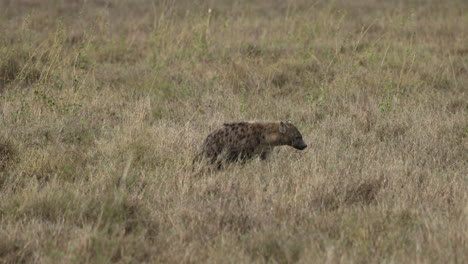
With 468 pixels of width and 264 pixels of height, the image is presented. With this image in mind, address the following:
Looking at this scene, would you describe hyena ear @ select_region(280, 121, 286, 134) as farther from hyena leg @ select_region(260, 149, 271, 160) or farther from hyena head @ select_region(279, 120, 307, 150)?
hyena leg @ select_region(260, 149, 271, 160)

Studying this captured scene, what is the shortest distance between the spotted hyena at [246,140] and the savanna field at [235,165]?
192 millimetres

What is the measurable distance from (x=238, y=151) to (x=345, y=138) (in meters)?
1.76

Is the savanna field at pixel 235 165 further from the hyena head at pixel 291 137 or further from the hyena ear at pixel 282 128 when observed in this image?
the hyena ear at pixel 282 128

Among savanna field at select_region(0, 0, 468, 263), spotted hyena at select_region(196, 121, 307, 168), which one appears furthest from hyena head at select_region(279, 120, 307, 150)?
savanna field at select_region(0, 0, 468, 263)

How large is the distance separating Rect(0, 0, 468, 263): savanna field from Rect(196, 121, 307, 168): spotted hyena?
0.63 feet

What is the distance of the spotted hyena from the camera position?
6.50 meters

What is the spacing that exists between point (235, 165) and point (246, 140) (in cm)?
38

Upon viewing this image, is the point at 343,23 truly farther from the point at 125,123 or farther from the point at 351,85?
the point at 125,123

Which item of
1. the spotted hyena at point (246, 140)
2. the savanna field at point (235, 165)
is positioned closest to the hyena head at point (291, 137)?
the spotted hyena at point (246, 140)

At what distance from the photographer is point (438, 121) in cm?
803

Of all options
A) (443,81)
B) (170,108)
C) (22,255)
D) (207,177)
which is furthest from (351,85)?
(22,255)

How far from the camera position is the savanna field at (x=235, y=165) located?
4.55 meters

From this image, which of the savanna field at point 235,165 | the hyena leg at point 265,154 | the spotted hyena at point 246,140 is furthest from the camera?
the hyena leg at point 265,154

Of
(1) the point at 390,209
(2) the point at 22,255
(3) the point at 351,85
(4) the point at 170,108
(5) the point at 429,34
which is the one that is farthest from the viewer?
(5) the point at 429,34
